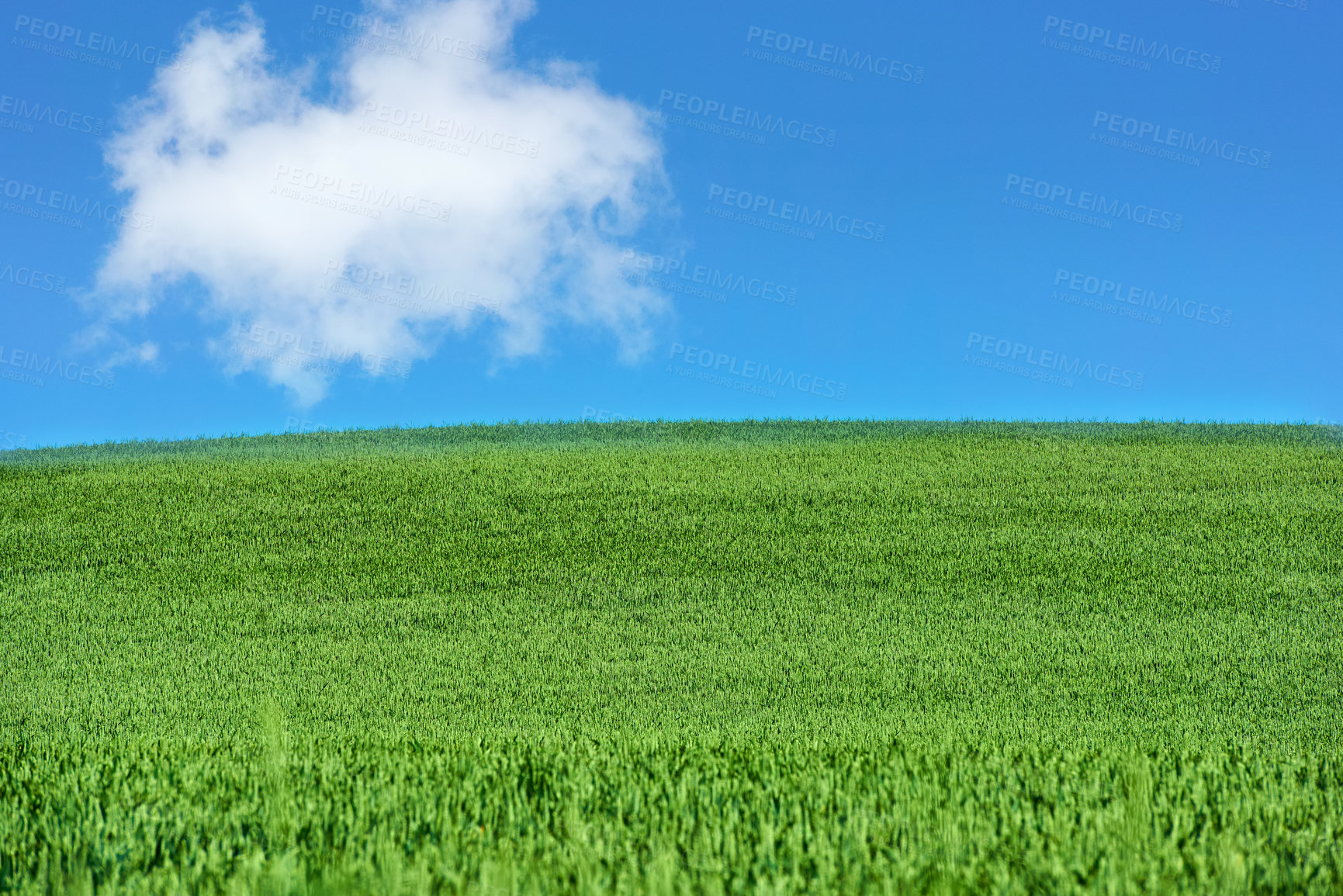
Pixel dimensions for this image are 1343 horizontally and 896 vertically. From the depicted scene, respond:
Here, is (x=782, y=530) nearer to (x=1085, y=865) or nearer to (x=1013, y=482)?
(x=1013, y=482)


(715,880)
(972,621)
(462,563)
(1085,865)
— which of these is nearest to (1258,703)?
(972,621)

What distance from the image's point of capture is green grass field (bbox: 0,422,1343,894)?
2811 mm

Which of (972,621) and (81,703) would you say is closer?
(81,703)

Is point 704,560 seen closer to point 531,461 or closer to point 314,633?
point 314,633

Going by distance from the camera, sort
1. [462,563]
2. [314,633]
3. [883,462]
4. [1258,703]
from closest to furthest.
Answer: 1. [1258,703]
2. [314,633]
3. [462,563]
4. [883,462]

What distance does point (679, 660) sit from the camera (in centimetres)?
1038

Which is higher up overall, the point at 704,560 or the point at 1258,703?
the point at 704,560

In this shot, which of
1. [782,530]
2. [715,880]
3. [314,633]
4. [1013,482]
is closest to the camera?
[715,880]

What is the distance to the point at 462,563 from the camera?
1415 centimetres

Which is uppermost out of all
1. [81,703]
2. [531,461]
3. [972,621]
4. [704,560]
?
[531,461]

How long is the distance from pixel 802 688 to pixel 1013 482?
37.2 ft

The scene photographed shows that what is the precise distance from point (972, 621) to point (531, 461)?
12.2 metres

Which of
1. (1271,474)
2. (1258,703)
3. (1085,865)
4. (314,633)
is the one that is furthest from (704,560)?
(1271,474)

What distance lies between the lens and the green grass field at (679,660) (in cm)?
281
